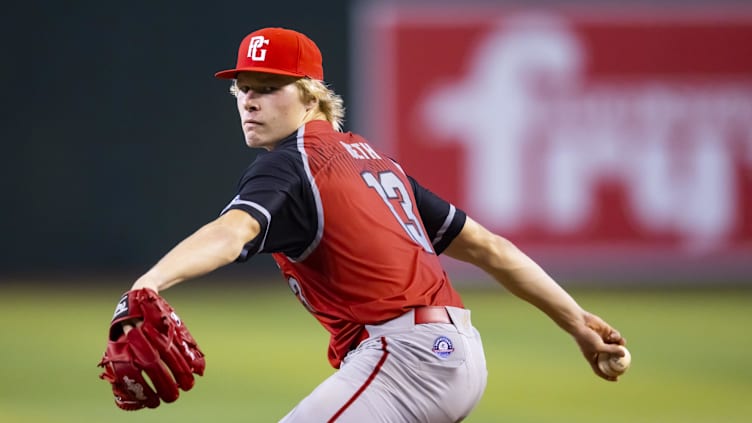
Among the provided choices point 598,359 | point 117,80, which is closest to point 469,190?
point 117,80

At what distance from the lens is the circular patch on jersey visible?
3641 millimetres

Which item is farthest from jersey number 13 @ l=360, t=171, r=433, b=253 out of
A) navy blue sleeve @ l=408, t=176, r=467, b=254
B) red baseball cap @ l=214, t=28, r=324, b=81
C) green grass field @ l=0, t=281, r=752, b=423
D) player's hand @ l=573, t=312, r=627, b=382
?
green grass field @ l=0, t=281, r=752, b=423

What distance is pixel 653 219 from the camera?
13.6 meters

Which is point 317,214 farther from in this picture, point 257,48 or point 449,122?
point 449,122

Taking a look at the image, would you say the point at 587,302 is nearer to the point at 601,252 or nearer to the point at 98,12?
the point at 601,252

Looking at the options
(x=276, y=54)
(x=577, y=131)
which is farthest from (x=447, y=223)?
(x=577, y=131)

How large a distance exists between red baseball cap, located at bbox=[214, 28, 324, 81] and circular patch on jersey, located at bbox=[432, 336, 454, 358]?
97cm

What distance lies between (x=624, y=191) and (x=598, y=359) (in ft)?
31.2

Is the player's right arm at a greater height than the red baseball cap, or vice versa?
the red baseball cap

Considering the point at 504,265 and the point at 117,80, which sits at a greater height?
the point at 504,265

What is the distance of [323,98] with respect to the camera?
402 cm

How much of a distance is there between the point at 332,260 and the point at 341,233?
9cm

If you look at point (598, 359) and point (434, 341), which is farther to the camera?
point (598, 359)

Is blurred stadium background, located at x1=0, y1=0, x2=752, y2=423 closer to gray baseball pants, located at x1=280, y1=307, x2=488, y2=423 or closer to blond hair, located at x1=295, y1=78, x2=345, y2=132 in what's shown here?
blond hair, located at x1=295, y1=78, x2=345, y2=132
